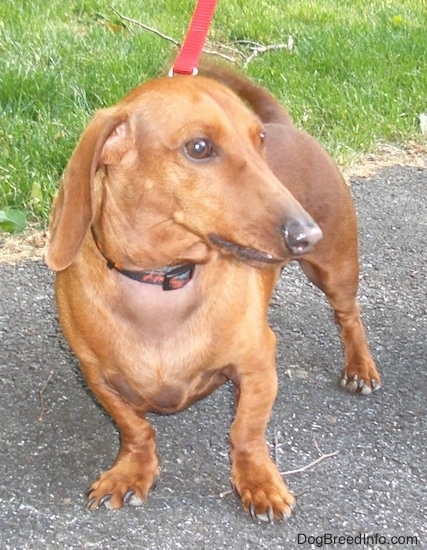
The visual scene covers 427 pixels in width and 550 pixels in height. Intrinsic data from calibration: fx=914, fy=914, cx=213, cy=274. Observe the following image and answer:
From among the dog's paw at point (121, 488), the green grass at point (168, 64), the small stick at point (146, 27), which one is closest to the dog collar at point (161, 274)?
the dog's paw at point (121, 488)

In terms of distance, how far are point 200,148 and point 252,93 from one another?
0.94m

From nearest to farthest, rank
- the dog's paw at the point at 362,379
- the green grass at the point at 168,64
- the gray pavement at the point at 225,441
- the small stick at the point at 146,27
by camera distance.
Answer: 1. the gray pavement at the point at 225,441
2. the dog's paw at the point at 362,379
3. the green grass at the point at 168,64
4. the small stick at the point at 146,27

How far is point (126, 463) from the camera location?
281 cm

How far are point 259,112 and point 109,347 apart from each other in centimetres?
113

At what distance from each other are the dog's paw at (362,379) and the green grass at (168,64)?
5.70ft

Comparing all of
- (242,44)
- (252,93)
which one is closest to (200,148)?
(252,93)

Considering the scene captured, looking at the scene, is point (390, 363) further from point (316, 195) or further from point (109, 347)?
point (109, 347)

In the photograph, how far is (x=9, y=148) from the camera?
4.57 metres

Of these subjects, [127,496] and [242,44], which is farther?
[242,44]

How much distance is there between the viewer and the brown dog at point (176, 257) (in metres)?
2.28

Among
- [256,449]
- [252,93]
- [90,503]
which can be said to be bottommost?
[90,503]

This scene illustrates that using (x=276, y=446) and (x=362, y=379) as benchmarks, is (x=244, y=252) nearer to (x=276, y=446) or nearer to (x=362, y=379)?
(x=276, y=446)

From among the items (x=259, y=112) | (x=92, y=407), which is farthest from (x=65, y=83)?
(x=92, y=407)

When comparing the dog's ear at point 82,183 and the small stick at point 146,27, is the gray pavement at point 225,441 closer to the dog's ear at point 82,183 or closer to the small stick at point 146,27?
the dog's ear at point 82,183
